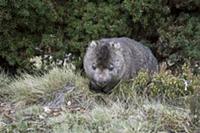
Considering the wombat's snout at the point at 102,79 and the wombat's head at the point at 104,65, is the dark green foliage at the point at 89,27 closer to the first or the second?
the wombat's head at the point at 104,65

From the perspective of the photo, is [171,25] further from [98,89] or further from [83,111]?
[83,111]

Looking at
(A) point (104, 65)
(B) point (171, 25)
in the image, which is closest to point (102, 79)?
(A) point (104, 65)

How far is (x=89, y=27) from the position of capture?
30.5ft

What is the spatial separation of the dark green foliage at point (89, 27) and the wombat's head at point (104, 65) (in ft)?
4.90

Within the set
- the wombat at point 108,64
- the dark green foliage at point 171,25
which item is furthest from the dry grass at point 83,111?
the dark green foliage at point 171,25

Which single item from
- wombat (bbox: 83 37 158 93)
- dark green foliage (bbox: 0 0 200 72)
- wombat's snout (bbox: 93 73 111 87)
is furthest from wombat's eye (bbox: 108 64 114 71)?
dark green foliage (bbox: 0 0 200 72)

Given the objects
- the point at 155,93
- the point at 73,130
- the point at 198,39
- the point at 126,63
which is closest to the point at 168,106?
the point at 155,93

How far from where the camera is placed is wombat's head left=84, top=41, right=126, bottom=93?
7660 mm

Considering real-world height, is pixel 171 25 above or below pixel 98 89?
above

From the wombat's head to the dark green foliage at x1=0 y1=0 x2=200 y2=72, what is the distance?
1494mm

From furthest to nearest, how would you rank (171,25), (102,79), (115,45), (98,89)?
(171,25) < (98,89) < (115,45) < (102,79)

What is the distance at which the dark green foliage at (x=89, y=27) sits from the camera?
930 cm

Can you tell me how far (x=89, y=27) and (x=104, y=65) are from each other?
179 cm

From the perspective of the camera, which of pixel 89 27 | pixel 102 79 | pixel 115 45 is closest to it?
pixel 102 79
